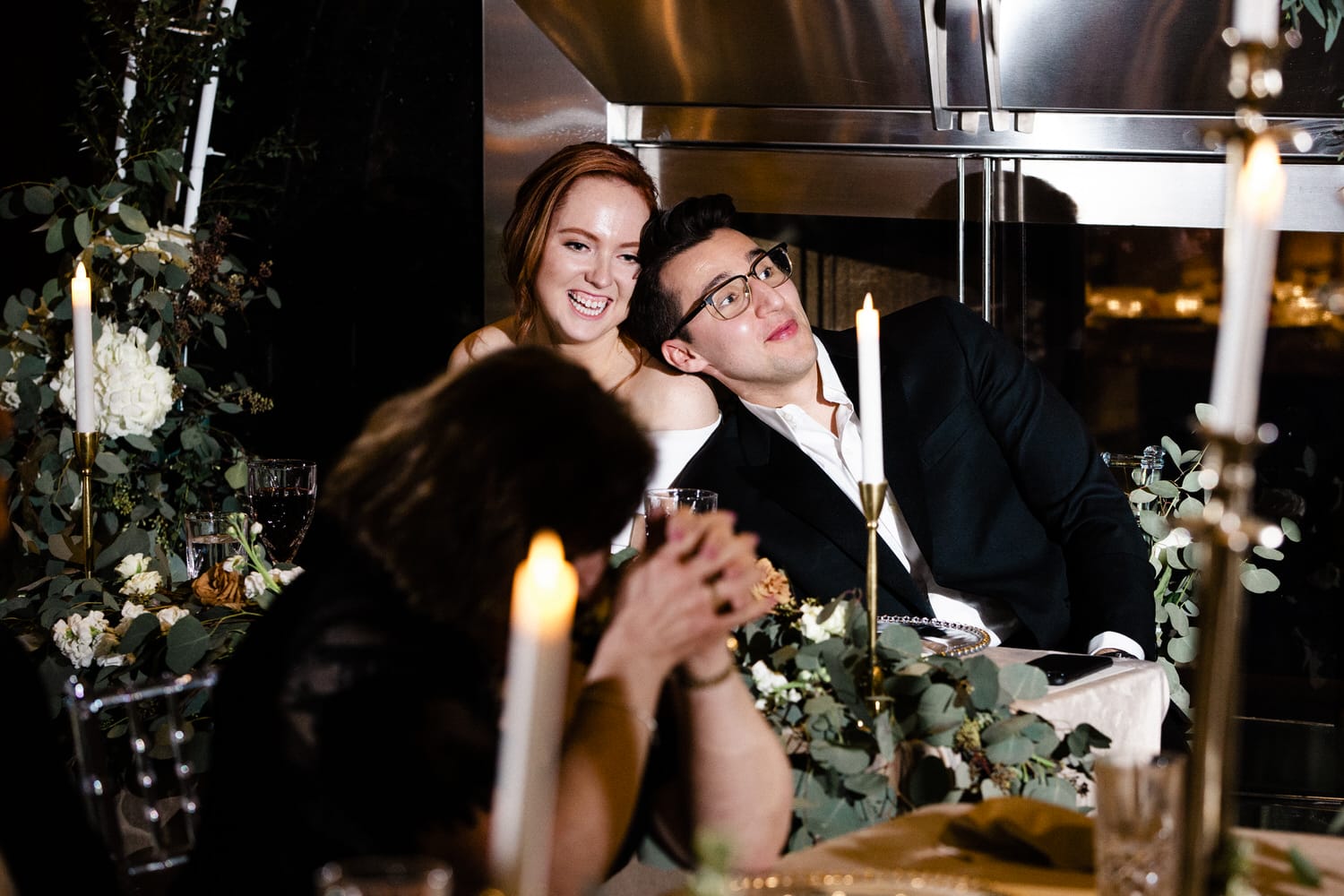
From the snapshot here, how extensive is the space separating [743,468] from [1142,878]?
1.71 meters

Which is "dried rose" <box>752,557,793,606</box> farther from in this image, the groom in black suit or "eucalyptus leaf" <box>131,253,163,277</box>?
"eucalyptus leaf" <box>131,253,163,277</box>

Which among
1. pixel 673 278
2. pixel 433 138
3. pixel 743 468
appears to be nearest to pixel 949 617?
pixel 743 468

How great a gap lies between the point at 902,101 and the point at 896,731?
2.28m

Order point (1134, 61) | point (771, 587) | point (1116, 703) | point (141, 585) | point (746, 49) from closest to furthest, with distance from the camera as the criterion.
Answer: point (771, 587) → point (1116, 703) → point (141, 585) → point (1134, 61) → point (746, 49)

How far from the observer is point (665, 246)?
2.78 meters

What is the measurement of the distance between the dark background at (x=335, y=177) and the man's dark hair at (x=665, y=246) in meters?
0.86

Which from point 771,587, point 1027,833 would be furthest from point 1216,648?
point 771,587

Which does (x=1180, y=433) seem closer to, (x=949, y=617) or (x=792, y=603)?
(x=949, y=617)

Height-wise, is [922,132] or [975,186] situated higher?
[922,132]

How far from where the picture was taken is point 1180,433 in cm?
337

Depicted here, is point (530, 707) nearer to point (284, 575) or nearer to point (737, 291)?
point (284, 575)

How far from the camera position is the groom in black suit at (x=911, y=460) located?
2480 millimetres

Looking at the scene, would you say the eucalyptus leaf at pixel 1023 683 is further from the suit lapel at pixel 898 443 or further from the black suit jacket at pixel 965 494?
the suit lapel at pixel 898 443

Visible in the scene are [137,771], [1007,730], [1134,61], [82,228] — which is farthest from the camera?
[1134,61]
